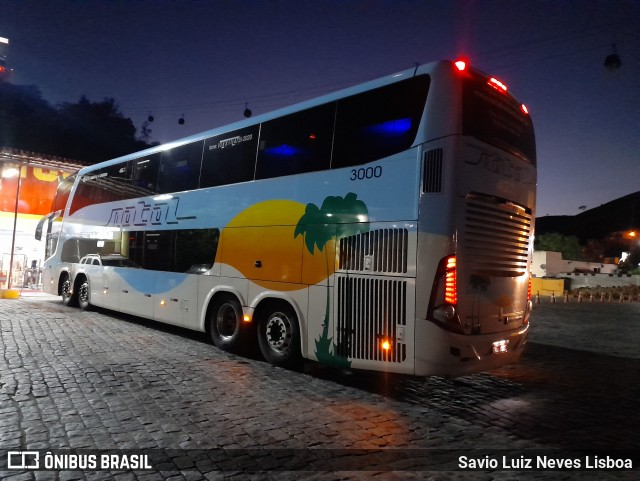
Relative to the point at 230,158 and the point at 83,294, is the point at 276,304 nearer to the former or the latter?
the point at 230,158

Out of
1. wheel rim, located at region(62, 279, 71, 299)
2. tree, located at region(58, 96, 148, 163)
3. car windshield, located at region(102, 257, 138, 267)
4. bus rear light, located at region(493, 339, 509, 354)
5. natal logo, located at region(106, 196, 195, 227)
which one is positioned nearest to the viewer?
bus rear light, located at region(493, 339, 509, 354)

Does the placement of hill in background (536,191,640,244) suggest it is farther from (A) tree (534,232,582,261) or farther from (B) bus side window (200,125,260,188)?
(B) bus side window (200,125,260,188)

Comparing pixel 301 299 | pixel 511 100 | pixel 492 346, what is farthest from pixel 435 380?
pixel 511 100

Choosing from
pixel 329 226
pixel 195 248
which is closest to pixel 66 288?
pixel 195 248

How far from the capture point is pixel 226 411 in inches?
196

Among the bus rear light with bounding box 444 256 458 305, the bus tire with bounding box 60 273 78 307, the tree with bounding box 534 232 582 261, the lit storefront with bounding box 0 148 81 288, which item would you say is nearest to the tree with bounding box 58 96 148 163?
the lit storefront with bounding box 0 148 81 288

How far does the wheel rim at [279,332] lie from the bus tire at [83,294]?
7739 mm

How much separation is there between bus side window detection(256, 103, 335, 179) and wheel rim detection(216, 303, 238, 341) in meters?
2.49

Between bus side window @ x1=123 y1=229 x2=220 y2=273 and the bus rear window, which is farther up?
the bus rear window

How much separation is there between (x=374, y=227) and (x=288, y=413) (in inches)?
94.4

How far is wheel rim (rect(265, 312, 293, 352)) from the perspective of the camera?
23.1 ft

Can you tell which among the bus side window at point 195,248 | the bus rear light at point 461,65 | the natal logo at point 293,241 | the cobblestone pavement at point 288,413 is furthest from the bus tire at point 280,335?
the bus rear light at point 461,65

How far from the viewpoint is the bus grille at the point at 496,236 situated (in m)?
5.45

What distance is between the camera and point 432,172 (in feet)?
17.3
